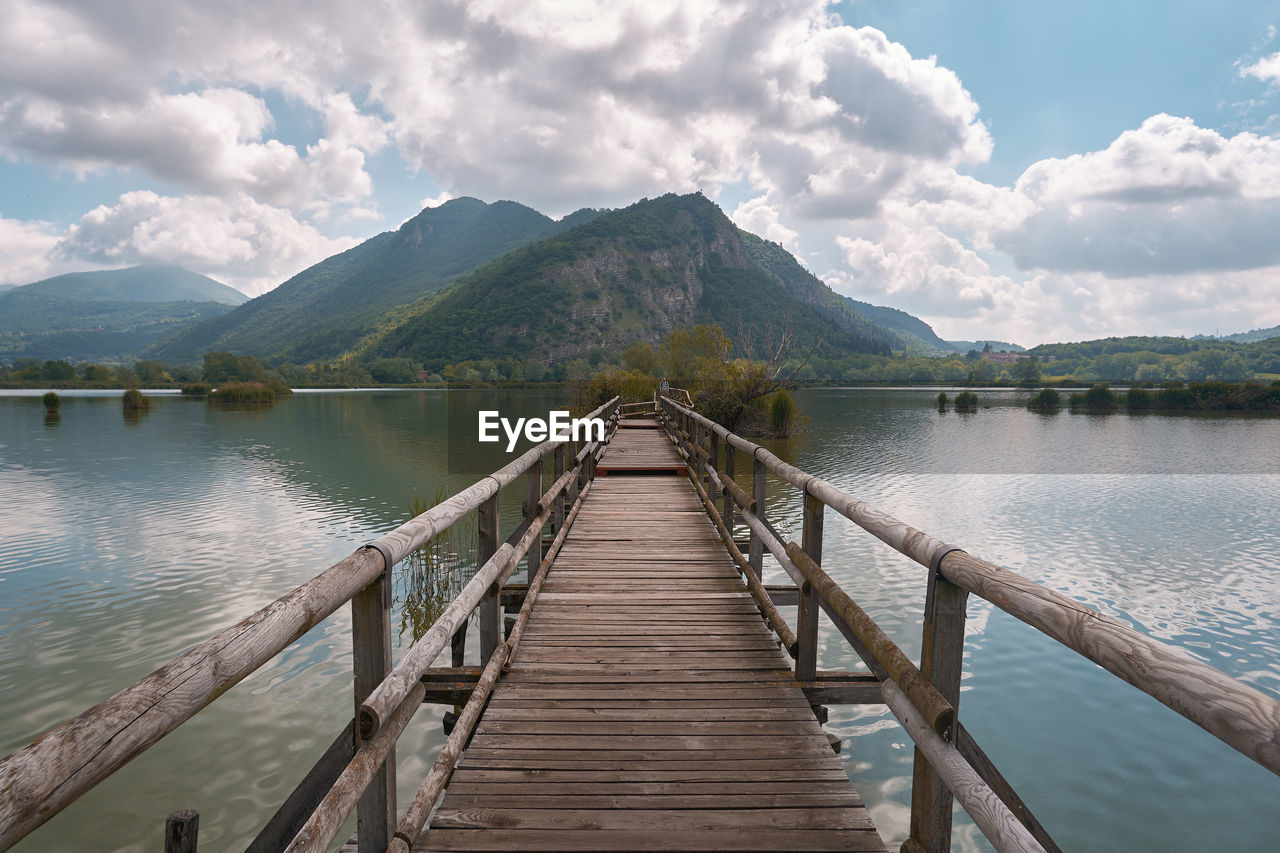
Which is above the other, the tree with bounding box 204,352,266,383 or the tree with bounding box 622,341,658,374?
the tree with bounding box 622,341,658,374

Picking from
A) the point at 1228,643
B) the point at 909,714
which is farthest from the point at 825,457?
the point at 909,714

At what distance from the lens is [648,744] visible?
3045mm

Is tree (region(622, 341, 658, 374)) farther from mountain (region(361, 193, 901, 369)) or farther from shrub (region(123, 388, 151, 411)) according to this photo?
mountain (region(361, 193, 901, 369))

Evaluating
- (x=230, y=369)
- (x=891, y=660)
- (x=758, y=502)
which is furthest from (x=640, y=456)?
(x=230, y=369)

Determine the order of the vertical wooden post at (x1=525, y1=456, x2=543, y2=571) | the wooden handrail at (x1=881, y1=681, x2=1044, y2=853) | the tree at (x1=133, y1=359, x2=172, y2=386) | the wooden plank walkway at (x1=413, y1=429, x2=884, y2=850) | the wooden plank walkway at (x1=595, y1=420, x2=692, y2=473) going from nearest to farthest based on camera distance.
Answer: the wooden handrail at (x1=881, y1=681, x2=1044, y2=853) → the wooden plank walkway at (x1=413, y1=429, x2=884, y2=850) → the vertical wooden post at (x1=525, y1=456, x2=543, y2=571) → the wooden plank walkway at (x1=595, y1=420, x2=692, y2=473) → the tree at (x1=133, y1=359, x2=172, y2=386)

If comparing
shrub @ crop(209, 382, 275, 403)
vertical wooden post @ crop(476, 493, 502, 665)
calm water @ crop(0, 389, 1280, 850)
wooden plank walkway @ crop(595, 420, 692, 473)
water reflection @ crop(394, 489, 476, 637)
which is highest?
vertical wooden post @ crop(476, 493, 502, 665)

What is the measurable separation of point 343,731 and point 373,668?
0.30 m

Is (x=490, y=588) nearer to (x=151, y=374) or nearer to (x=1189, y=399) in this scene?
(x=1189, y=399)

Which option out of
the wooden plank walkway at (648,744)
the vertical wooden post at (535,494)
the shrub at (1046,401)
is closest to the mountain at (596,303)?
the shrub at (1046,401)

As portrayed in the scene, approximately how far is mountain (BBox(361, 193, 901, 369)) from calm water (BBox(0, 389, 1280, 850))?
348 feet

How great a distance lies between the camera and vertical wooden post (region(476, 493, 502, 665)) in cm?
361

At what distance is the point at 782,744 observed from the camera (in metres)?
3.03

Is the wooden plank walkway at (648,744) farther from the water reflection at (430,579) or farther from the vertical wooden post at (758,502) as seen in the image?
the water reflection at (430,579)

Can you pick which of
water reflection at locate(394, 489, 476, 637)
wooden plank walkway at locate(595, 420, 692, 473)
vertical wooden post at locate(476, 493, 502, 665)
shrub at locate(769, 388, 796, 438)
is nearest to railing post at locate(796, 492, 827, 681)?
vertical wooden post at locate(476, 493, 502, 665)
